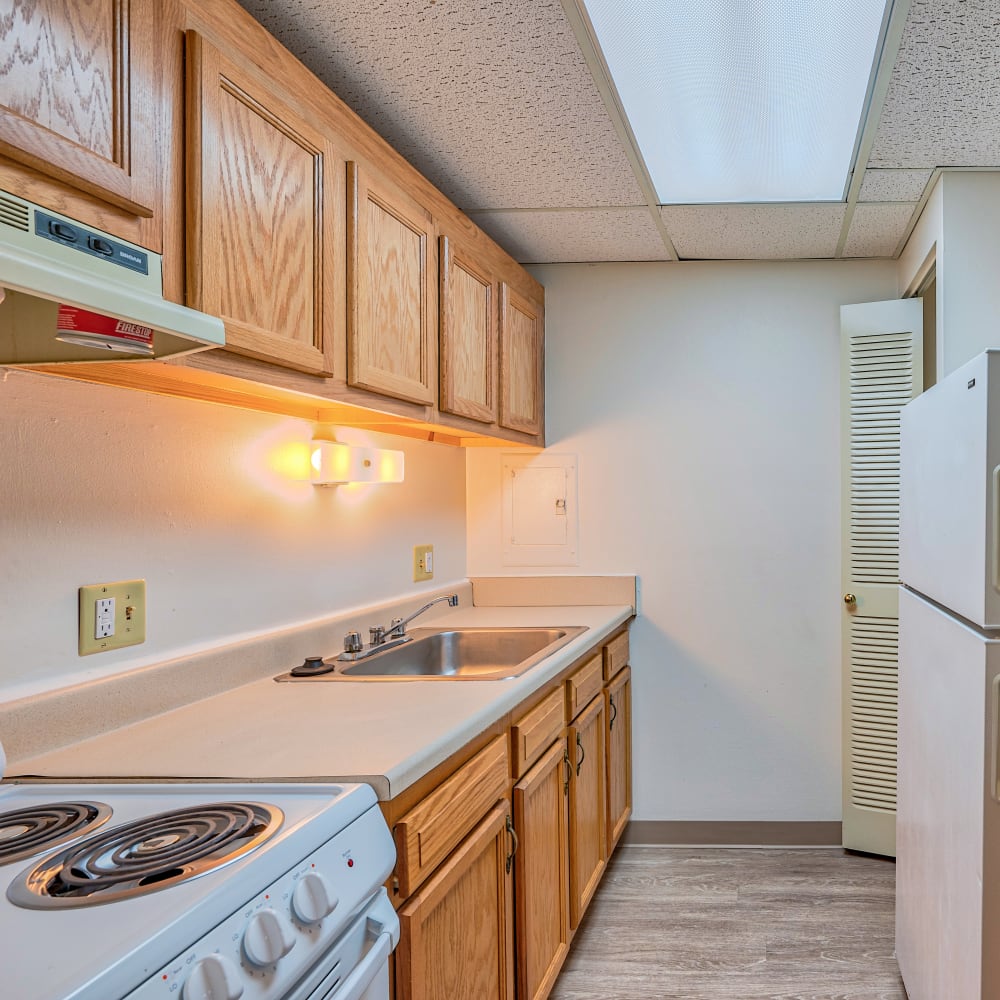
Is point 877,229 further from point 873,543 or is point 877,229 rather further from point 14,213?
point 14,213

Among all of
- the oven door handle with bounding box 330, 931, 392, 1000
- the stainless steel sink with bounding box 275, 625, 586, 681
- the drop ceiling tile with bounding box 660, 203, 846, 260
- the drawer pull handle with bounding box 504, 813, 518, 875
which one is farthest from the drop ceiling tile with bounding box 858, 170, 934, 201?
the oven door handle with bounding box 330, 931, 392, 1000

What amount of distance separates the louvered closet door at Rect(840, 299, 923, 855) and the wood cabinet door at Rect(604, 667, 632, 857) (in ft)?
2.56

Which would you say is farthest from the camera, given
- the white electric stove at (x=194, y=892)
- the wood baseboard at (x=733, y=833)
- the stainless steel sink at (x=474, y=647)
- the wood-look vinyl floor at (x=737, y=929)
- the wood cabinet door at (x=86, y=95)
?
the wood baseboard at (x=733, y=833)

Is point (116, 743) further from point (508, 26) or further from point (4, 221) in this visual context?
point (508, 26)

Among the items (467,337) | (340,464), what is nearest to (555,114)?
(467,337)

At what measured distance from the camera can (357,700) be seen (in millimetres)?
1703

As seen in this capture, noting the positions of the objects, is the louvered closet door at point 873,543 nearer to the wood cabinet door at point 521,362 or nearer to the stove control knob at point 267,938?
the wood cabinet door at point 521,362

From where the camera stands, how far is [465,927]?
5.02ft

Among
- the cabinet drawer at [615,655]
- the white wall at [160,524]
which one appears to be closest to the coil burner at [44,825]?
the white wall at [160,524]

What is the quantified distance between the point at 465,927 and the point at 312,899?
2.10 feet

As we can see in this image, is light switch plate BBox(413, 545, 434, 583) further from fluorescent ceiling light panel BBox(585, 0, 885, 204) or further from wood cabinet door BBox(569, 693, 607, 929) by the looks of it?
fluorescent ceiling light panel BBox(585, 0, 885, 204)

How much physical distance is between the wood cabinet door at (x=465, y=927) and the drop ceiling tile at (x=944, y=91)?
5.57ft

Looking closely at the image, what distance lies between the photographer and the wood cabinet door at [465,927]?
4.27 feet

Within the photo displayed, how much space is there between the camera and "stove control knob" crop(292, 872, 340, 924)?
3.15 feet
